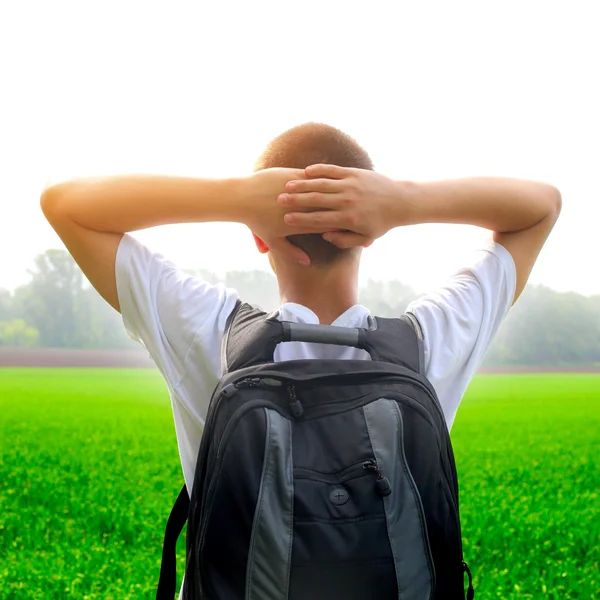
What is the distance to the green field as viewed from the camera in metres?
3.53

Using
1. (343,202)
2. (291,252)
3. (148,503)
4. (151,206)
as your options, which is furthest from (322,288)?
(148,503)

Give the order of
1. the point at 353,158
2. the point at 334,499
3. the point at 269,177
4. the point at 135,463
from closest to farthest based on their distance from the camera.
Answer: the point at 334,499 → the point at 269,177 → the point at 353,158 → the point at 135,463

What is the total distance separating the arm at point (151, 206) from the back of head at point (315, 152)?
72mm

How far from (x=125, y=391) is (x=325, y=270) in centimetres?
1495

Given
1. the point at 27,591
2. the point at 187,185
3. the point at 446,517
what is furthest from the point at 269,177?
the point at 27,591

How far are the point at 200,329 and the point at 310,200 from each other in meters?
0.34

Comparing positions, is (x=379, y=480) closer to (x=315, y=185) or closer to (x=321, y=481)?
(x=321, y=481)

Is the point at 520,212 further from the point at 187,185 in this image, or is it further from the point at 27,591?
the point at 27,591

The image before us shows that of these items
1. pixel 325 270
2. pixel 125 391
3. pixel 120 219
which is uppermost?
pixel 120 219

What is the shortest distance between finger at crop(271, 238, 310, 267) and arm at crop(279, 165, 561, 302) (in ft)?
0.22

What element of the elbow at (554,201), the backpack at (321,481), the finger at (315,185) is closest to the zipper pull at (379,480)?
the backpack at (321,481)

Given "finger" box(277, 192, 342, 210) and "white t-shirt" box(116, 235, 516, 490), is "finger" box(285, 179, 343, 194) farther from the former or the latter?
"white t-shirt" box(116, 235, 516, 490)

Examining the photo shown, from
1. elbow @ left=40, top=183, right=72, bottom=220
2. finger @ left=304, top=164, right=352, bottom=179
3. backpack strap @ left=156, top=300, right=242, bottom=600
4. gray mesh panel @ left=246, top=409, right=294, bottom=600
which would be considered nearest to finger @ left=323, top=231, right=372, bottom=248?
finger @ left=304, top=164, right=352, bottom=179

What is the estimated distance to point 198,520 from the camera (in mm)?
1307
